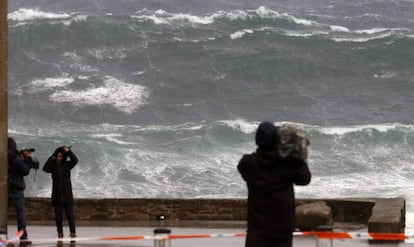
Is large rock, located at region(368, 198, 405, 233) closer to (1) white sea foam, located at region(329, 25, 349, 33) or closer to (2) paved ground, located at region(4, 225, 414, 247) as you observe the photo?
→ (2) paved ground, located at region(4, 225, 414, 247)

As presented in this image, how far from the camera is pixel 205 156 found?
42.8 meters

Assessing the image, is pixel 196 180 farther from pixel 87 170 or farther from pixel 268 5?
pixel 268 5

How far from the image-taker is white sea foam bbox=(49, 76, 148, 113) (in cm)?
5350

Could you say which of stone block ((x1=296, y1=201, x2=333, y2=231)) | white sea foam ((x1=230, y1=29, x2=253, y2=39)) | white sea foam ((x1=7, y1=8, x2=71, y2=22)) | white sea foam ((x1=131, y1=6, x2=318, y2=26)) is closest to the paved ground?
stone block ((x1=296, y1=201, x2=333, y2=231))

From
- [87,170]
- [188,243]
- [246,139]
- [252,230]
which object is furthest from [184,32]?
[252,230]

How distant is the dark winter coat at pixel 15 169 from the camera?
16.7 meters

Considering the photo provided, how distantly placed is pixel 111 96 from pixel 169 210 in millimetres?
32347

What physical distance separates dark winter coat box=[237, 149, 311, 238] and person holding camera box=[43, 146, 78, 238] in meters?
7.27

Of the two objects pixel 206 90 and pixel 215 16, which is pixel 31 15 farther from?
pixel 206 90

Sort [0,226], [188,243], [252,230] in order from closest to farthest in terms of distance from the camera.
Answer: [252,230] < [0,226] < [188,243]

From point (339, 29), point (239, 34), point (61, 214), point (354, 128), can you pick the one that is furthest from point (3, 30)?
point (339, 29)

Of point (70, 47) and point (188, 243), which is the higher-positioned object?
point (70, 47)

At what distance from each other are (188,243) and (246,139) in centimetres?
2868

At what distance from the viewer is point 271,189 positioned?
11062mm
